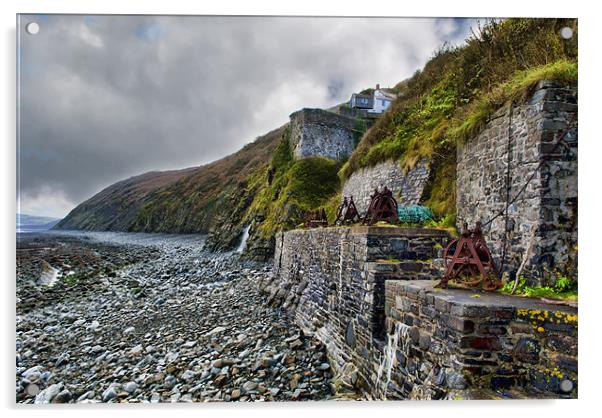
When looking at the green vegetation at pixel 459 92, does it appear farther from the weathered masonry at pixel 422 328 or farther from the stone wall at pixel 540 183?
the weathered masonry at pixel 422 328

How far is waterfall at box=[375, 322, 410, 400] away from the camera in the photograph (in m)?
3.88

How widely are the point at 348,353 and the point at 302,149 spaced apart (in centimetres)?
1482

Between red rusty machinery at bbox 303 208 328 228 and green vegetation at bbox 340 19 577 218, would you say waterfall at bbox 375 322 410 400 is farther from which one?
red rusty machinery at bbox 303 208 328 228

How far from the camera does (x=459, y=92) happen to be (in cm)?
Answer: 734

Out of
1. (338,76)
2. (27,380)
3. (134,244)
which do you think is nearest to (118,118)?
(338,76)

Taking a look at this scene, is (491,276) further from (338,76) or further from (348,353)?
(338,76)

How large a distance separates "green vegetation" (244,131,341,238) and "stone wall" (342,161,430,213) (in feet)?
14.7

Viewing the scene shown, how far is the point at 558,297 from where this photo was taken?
11.3 feet

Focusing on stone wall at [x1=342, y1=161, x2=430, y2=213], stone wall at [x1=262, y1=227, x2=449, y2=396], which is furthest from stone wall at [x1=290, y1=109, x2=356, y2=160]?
stone wall at [x1=262, y1=227, x2=449, y2=396]

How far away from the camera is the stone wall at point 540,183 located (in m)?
3.57

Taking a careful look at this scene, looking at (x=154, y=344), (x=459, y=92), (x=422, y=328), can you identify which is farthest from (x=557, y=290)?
(x=154, y=344)

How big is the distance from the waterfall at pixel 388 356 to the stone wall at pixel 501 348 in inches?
23.0

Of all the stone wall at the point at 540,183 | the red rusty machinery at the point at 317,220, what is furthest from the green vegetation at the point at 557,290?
the red rusty machinery at the point at 317,220

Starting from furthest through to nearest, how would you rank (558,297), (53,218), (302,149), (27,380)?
(302,149) → (53,218) → (27,380) → (558,297)
